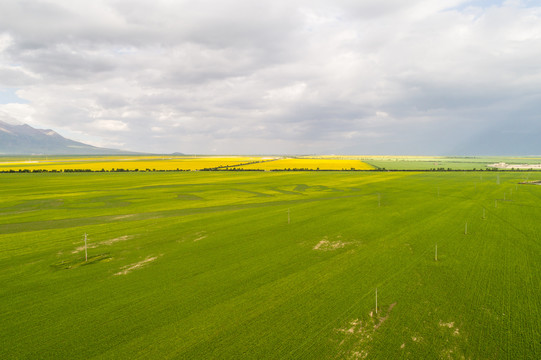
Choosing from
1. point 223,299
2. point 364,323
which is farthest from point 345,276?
point 223,299

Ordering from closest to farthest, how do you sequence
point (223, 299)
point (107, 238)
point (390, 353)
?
point (390, 353)
point (223, 299)
point (107, 238)

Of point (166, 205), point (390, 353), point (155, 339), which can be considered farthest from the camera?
point (166, 205)

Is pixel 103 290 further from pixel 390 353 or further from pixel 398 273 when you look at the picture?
pixel 398 273

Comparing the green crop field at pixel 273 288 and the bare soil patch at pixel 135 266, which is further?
the bare soil patch at pixel 135 266

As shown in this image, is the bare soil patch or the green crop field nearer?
the green crop field

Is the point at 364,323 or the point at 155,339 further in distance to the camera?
the point at 364,323

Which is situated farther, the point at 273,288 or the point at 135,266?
the point at 135,266
